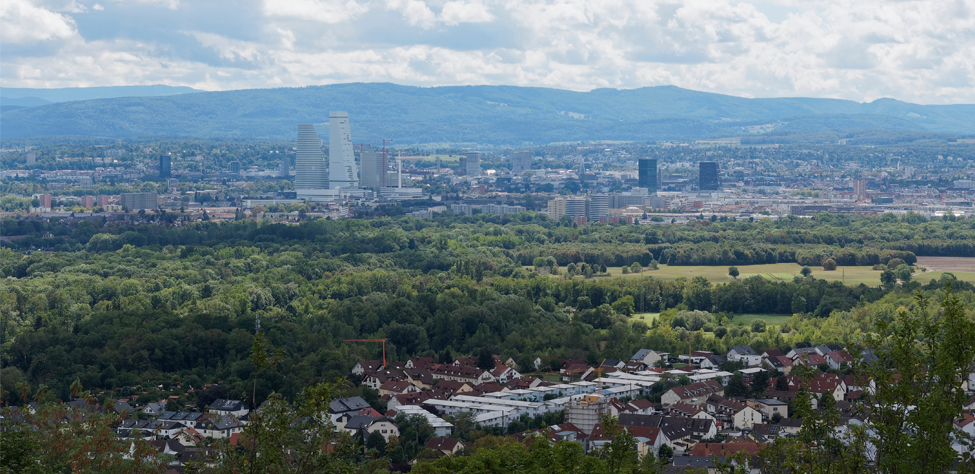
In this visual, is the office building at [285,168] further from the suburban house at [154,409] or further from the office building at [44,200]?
the suburban house at [154,409]

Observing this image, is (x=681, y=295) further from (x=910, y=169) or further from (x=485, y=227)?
(x=910, y=169)

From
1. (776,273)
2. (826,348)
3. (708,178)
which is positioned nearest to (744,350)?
(826,348)

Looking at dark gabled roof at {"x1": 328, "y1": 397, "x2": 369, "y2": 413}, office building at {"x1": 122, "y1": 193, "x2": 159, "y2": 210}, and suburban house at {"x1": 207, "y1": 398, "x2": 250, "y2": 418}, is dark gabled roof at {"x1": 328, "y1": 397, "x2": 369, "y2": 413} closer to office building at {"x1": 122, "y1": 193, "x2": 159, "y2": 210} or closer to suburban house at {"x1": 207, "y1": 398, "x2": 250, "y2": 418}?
suburban house at {"x1": 207, "y1": 398, "x2": 250, "y2": 418}

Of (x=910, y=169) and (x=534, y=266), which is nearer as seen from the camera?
(x=534, y=266)

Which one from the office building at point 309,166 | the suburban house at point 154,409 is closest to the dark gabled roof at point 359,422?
the suburban house at point 154,409

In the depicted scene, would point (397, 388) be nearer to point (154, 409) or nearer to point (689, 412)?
point (154, 409)

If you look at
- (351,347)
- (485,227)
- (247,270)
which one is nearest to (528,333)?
(351,347)
